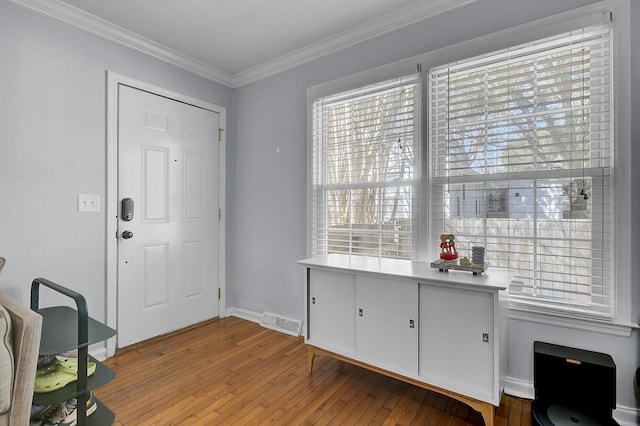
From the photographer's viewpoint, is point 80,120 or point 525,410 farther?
point 80,120

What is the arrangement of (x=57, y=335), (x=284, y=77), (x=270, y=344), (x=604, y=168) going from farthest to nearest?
(x=284, y=77) → (x=270, y=344) → (x=604, y=168) → (x=57, y=335)

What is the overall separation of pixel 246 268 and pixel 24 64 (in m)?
2.29

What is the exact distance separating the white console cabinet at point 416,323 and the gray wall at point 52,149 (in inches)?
66.0

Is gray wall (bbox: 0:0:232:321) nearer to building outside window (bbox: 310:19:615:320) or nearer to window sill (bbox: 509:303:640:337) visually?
building outside window (bbox: 310:19:615:320)

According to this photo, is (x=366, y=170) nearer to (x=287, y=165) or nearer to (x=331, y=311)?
(x=287, y=165)

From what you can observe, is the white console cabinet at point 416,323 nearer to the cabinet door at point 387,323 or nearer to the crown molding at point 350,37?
the cabinet door at point 387,323

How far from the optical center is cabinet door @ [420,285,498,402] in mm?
1621

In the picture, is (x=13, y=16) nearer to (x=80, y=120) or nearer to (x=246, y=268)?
(x=80, y=120)

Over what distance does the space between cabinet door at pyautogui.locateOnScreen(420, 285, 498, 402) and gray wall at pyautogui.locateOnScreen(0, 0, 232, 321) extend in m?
2.36

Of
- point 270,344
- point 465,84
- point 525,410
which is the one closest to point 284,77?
point 465,84

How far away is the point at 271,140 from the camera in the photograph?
3.15m

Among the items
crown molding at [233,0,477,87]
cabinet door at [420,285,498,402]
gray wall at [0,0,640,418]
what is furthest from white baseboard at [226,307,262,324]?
crown molding at [233,0,477,87]

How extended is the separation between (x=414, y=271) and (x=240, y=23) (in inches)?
85.9

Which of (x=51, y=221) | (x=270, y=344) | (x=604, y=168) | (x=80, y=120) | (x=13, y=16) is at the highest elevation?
(x=13, y=16)
